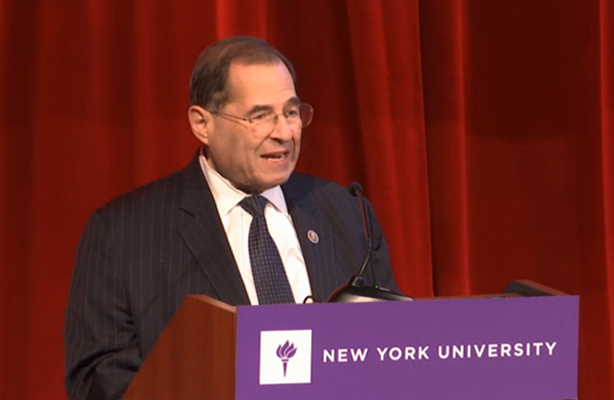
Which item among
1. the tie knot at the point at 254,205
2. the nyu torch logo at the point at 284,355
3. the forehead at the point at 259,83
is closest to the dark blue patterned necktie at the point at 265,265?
the tie knot at the point at 254,205

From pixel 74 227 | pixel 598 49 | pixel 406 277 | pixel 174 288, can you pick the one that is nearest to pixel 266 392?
pixel 174 288

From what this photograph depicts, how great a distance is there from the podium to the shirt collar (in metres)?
0.64

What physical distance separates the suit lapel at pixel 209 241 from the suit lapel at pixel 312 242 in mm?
165

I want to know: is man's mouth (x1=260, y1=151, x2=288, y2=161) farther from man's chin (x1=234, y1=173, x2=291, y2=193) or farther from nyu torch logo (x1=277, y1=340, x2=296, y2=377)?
nyu torch logo (x1=277, y1=340, x2=296, y2=377)

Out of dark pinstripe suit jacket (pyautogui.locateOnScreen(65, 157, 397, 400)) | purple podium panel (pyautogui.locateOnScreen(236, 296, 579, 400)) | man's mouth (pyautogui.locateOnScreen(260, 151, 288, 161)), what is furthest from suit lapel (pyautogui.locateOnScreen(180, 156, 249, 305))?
purple podium panel (pyautogui.locateOnScreen(236, 296, 579, 400))

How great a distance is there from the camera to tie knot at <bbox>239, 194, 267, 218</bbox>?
2074 mm

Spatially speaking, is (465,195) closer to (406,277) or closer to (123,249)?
(406,277)

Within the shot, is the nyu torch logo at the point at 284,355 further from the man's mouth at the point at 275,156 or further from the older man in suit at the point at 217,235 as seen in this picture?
the man's mouth at the point at 275,156

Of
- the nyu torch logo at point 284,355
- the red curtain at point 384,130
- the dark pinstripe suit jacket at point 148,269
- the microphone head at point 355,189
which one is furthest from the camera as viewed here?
the red curtain at point 384,130

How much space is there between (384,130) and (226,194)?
0.89 meters

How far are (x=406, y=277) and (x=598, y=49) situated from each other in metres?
0.91

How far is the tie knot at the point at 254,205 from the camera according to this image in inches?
81.7

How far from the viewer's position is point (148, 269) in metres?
1.98

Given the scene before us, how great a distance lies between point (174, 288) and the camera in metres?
1.98
